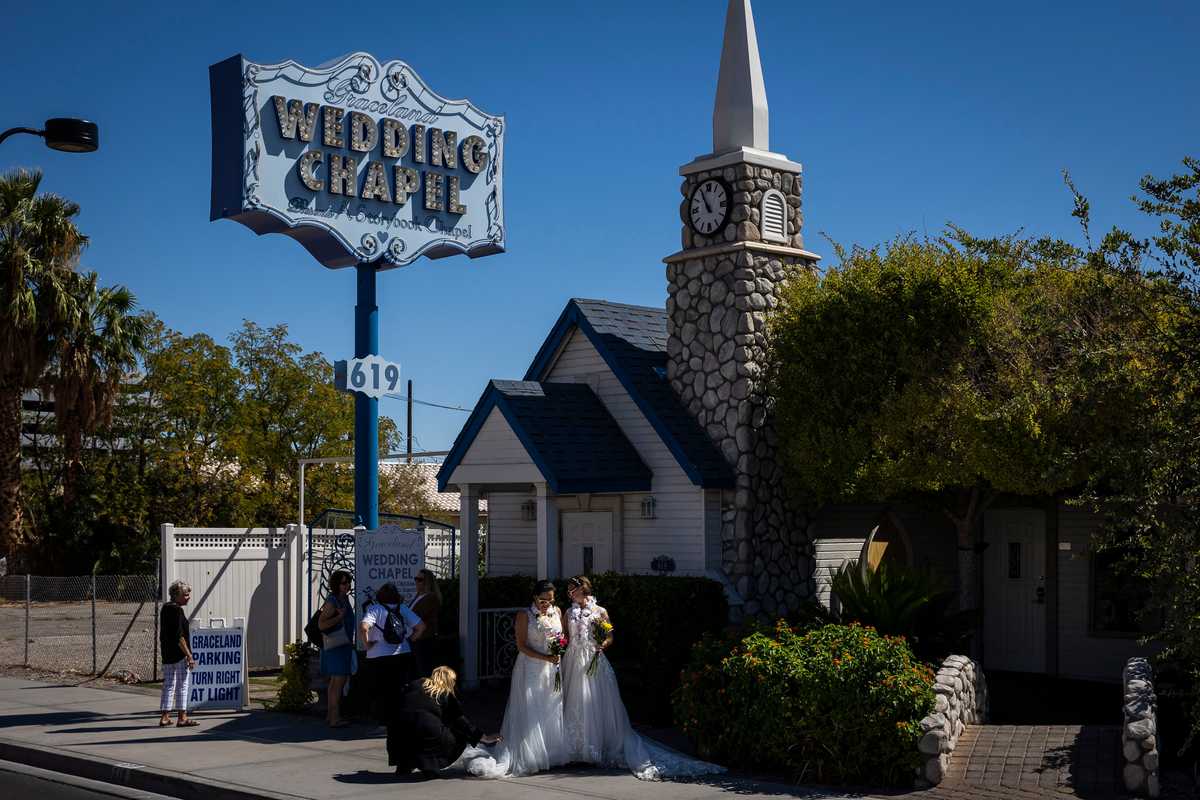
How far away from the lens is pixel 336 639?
589 inches

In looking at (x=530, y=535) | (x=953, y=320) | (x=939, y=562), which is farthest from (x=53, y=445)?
(x=953, y=320)

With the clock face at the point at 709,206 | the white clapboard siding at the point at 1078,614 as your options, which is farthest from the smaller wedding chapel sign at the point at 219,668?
the white clapboard siding at the point at 1078,614

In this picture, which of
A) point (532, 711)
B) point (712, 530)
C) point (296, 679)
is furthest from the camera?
point (712, 530)

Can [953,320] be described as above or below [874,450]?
above

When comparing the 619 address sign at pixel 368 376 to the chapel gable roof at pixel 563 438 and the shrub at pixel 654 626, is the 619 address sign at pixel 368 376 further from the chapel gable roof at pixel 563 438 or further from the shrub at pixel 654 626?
the shrub at pixel 654 626

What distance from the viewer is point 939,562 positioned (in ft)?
66.2

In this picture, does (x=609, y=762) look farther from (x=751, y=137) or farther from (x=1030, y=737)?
(x=751, y=137)

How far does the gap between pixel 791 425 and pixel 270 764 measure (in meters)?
7.53

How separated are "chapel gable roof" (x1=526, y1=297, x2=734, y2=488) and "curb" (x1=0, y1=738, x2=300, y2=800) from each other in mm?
7133

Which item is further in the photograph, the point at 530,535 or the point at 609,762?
the point at 530,535

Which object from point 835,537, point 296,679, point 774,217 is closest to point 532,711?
point 296,679

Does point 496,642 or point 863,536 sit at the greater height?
point 863,536

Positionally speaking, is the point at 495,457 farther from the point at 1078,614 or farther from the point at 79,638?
the point at 79,638

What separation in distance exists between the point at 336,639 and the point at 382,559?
1349 mm
